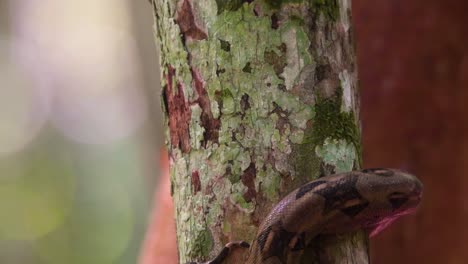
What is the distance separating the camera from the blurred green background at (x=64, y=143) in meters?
7.16

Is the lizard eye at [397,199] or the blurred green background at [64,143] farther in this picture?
the blurred green background at [64,143]

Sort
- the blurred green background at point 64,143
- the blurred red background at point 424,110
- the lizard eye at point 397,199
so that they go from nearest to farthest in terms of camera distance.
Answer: the lizard eye at point 397,199
the blurred red background at point 424,110
the blurred green background at point 64,143

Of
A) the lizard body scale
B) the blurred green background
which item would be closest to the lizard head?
the lizard body scale

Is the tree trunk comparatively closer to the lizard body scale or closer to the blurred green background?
the lizard body scale

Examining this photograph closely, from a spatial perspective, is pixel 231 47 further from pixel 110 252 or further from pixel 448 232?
pixel 110 252

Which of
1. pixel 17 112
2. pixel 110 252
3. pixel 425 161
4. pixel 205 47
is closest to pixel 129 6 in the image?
pixel 17 112

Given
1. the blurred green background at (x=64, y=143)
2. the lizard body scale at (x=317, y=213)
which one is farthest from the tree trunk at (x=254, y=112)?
the blurred green background at (x=64, y=143)

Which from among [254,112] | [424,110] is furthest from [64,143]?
[254,112]

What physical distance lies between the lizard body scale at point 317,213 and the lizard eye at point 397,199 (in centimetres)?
1

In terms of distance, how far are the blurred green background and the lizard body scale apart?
5383 mm

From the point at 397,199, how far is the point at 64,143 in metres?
6.58

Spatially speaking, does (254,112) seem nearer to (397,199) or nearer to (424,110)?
(397,199)

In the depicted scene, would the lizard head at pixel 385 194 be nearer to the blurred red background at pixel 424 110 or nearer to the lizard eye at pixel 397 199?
the lizard eye at pixel 397 199

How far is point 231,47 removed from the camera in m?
1.55
